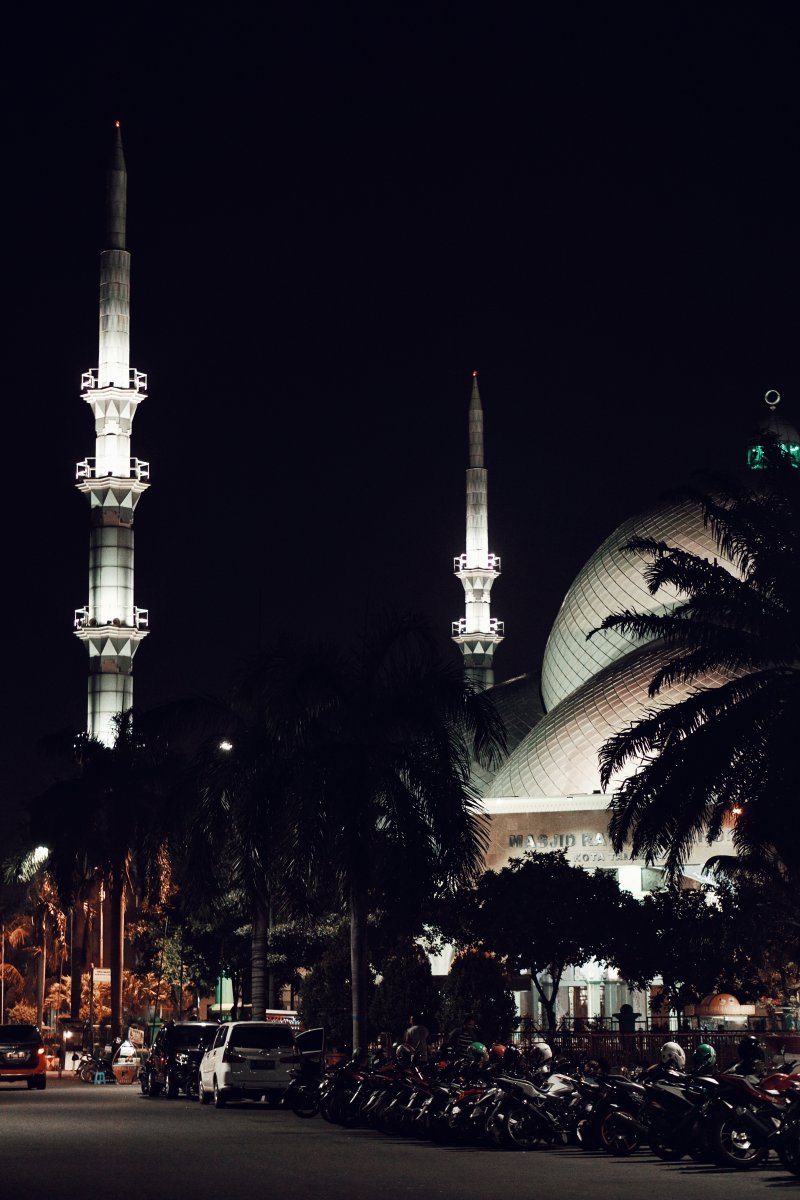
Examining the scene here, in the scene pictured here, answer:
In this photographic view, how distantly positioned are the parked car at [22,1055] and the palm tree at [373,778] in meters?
7.24

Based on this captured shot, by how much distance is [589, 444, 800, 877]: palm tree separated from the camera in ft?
83.4

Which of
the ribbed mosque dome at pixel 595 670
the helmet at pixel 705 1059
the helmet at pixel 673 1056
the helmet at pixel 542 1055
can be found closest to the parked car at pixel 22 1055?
the helmet at pixel 542 1055

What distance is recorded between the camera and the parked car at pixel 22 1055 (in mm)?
35969

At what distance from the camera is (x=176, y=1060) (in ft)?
110

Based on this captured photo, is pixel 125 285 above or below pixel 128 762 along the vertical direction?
above

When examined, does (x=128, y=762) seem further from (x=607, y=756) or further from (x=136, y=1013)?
(x=136, y=1013)

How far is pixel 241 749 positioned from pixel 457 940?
11.6 meters

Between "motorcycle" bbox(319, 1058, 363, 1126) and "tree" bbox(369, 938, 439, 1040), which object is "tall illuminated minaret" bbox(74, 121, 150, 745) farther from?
"motorcycle" bbox(319, 1058, 363, 1126)

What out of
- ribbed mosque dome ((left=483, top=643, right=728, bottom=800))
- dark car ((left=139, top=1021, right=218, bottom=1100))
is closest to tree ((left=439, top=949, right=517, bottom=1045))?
dark car ((left=139, top=1021, right=218, bottom=1100))

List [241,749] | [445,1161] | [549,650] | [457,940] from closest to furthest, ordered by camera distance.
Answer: [445,1161] → [241,749] → [457,940] → [549,650]

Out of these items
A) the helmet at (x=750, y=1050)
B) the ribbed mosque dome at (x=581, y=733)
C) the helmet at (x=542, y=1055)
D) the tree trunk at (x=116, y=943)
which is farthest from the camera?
the ribbed mosque dome at (x=581, y=733)

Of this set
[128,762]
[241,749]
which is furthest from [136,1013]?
[241,749]

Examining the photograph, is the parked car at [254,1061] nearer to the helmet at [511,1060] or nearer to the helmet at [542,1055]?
the helmet at [542,1055]

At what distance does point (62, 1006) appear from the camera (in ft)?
293
